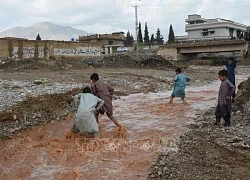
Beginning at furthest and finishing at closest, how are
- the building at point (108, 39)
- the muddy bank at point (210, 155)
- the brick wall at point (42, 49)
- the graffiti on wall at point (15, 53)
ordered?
the building at point (108, 39), the graffiti on wall at point (15, 53), the brick wall at point (42, 49), the muddy bank at point (210, 155)

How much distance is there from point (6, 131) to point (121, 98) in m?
8.24

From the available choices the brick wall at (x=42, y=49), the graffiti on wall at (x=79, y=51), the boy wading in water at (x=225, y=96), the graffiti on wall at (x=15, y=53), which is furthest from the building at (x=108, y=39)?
the boy wading in water at (x=225, y=96)

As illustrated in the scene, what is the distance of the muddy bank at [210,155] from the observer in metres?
5.93

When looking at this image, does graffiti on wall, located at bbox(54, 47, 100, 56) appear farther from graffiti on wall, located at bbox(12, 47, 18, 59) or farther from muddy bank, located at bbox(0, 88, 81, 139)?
muddy bank, located at bbox(0, 88, 81, 139)

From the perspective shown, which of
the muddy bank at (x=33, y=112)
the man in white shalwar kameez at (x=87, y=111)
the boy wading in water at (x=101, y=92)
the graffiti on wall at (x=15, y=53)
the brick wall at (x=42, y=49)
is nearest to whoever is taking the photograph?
the man in white shalwar kameez at (x=87, y=111)

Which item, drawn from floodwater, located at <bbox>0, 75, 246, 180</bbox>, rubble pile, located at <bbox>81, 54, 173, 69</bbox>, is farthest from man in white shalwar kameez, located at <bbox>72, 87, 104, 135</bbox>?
rubble pile, located at <bbox>81, 54, 173, 69</bbox>

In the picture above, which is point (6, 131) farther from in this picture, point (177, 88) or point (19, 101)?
point (177, 88)

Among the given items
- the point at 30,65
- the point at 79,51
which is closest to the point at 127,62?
the point at 79,51

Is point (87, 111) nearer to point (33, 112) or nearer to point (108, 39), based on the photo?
point (33, 112)

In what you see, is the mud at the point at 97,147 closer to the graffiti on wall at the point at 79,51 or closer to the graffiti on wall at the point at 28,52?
the graffiti on wall at the point at 28,52

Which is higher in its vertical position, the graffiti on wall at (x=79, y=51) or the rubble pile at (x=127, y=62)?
the graffiti on wall at (x=79, y=51)

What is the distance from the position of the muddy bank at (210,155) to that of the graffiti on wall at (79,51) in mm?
34207

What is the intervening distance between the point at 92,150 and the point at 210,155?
8.72 ft

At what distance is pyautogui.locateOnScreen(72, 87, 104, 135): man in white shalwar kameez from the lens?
8.15 m
